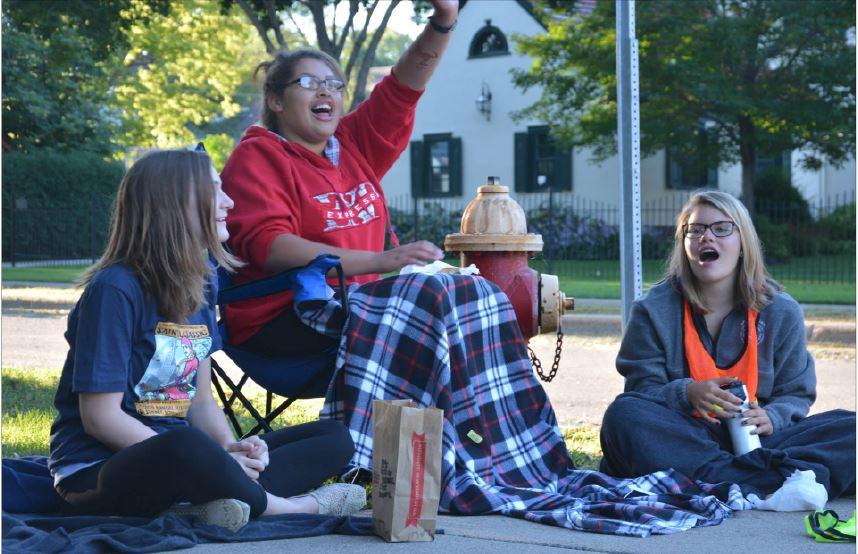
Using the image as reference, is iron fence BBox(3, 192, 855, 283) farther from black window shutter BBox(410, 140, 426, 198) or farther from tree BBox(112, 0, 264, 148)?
tree BBox(112, 0, 264, 148)

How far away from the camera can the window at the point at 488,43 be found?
91.4 ft

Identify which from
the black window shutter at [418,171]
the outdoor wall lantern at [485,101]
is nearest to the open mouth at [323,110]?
the outdoor wall lantern at [485,101]

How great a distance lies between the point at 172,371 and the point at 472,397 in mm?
1099

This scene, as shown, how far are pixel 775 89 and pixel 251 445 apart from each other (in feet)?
63.3

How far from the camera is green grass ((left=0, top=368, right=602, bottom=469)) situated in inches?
199

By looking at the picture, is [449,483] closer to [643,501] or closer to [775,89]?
[643,501]

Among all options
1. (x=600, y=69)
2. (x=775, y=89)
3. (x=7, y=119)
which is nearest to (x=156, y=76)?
(x=7, y=119)

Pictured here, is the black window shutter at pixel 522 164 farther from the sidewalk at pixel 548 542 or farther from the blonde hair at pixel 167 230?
the blonde hair at pixel 167 230

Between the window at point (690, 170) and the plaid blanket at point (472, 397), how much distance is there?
19.8 metres

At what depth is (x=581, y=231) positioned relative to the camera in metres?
24.5

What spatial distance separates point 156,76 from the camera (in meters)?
31.4

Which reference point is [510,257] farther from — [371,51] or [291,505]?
[371,51]

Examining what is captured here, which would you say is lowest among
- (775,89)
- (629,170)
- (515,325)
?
(515,325)

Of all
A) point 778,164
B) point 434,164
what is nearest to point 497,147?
point 434,164
